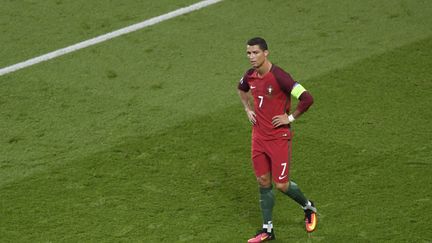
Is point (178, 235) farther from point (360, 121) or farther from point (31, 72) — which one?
point (31, 72)

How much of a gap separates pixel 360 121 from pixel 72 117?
383 cm

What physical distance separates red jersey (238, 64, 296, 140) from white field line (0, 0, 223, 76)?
18.8 feet

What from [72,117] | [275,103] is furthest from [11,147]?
[275,103]

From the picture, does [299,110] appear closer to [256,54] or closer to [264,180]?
[256,54]

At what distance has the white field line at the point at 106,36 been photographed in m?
14.9

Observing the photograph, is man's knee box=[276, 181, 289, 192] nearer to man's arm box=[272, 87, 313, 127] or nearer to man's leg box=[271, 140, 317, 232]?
man's leg box=[271, 140, 317, 232]

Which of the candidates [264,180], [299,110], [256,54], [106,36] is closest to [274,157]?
[264,180]

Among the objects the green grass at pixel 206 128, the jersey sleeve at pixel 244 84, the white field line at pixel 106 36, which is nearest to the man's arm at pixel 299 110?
the jersey sleeve at pixel 244 84

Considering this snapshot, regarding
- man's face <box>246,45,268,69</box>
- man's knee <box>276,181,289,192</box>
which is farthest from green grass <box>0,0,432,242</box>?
man's face <box>246,45,268,69</box>

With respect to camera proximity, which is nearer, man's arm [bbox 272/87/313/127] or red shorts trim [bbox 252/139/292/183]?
man's arm [bbox 272/87/313/127]

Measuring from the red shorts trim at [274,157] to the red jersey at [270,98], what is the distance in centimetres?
6

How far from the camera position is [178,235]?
34.5 ft

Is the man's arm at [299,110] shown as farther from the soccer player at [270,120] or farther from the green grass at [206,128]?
the green grass at [206,128]

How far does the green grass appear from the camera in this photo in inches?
427
